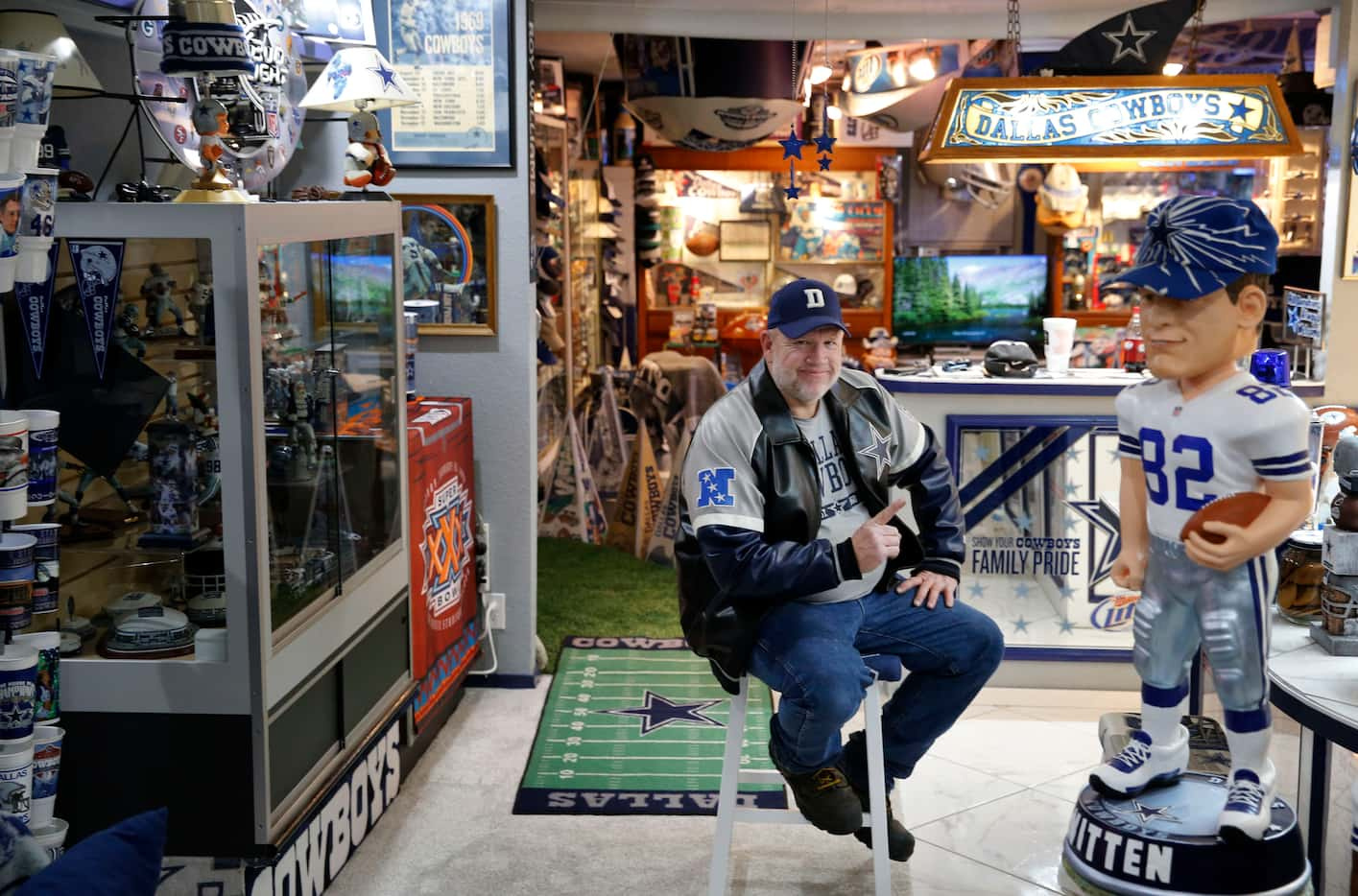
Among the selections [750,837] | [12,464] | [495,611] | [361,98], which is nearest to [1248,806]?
[750,837]

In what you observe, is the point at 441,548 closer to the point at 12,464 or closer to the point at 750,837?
the point at 750,837

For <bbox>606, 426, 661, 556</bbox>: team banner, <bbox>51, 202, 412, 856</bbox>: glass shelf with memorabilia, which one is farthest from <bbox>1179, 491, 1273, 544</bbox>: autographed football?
<bbox>606, 426, 661, 556</bbox>: team banner

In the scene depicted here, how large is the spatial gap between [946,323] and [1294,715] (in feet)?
24.7

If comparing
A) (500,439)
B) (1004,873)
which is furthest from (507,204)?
(1004,873)

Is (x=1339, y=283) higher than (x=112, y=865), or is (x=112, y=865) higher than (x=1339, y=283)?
(x=1339, y=283)

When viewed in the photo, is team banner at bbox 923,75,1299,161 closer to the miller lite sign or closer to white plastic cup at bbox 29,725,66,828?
the miller lite sign

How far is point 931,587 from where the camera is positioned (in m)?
3.28

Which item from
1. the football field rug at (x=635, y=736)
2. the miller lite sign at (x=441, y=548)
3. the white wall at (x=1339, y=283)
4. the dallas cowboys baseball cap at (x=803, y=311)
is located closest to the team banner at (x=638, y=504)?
the football field rug at (x=635, y=736)

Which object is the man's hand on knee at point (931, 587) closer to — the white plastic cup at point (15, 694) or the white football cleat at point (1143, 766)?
the white football cleat at point (1143, 766)

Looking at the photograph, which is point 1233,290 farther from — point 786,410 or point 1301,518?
point 786,410

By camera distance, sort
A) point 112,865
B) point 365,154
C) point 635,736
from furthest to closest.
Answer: point 635,736, point 365,154, point 112,865

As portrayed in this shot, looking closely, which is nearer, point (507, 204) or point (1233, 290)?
point (1233, 290)

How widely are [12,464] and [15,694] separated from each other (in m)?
0.39

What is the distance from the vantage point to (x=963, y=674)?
3299 millimetres
